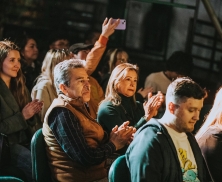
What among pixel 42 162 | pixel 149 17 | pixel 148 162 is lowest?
pixel 42 162

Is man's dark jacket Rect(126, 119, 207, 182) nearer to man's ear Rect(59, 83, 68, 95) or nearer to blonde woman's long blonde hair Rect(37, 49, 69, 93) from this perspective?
man's ear Rect(59, 83, 68, 95)

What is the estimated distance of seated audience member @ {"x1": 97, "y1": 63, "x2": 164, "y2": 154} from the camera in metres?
4.04

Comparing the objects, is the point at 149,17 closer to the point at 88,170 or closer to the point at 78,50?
the point at 78,50

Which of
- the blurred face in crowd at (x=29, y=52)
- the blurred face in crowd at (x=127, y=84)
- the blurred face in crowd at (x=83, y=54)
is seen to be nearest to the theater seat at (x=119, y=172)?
the blurred face in crowd at (x=127, y=84)

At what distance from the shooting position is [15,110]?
412cm

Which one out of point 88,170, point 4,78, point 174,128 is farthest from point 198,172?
point 4,78

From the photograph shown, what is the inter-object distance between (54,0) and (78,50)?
2.18 metres

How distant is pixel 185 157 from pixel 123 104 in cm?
129

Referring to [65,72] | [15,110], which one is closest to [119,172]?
[65,72]

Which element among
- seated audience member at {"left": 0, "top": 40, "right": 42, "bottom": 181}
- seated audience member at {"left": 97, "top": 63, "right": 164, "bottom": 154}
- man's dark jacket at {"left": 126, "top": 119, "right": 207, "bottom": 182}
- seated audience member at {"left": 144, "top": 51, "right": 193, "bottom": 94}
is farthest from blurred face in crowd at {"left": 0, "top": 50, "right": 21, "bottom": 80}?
seated audience member at {"left": 144, "top": 51, "right": 193, "bottom": 94}

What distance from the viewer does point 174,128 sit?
9.91ft

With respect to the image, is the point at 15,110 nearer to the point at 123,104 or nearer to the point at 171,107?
the point at 123,104

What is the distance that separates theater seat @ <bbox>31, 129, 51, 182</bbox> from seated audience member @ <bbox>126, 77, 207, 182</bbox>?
0.72 meters

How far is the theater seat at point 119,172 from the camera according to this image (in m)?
2.93
